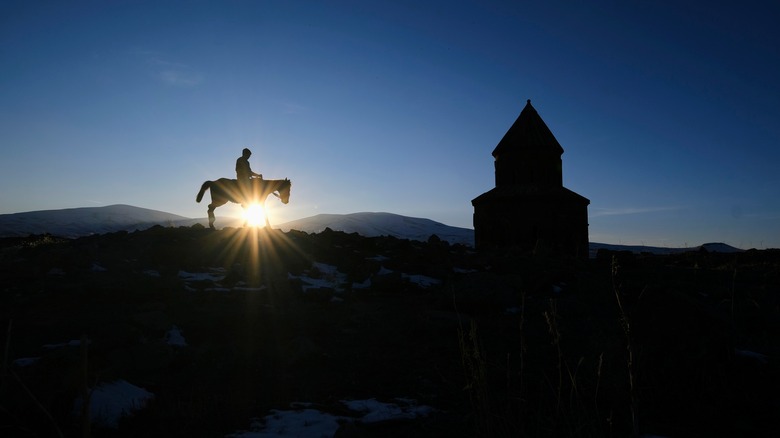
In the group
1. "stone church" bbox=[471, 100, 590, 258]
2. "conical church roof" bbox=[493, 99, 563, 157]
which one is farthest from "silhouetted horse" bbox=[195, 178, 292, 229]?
"conical church roof" bbox=[493, 99, 563, 157]

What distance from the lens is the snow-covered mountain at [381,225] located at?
61.0 m

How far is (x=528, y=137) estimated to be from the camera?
28.4m

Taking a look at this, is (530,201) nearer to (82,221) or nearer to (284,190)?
(284,190)

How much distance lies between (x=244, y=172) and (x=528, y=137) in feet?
60.9

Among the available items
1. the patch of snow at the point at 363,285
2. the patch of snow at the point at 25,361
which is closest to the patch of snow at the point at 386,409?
the patch of snow at the point at 25,361

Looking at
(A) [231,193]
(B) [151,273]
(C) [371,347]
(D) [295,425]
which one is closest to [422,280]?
(C) [371,347]

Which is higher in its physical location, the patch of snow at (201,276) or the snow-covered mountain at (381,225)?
the snow-covered mountain at (381,225)

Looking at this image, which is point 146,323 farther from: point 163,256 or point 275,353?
point 163,256

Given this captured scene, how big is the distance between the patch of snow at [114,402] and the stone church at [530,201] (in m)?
21.2

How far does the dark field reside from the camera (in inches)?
152

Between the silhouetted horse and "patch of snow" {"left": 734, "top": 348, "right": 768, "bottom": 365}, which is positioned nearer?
"patch of snow" {"left": 734, "top": 348, "right": 768, "bottom": 365}

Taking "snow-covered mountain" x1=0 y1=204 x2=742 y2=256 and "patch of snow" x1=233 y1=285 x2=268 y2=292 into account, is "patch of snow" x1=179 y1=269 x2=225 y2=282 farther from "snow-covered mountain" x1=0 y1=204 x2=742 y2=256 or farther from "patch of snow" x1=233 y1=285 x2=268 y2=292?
"snow-covered mountain" x1=0 y1=204 x2=742 y2=256

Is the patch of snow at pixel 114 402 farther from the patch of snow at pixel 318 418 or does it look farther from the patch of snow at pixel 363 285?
the patch of snow at pixel 363 285

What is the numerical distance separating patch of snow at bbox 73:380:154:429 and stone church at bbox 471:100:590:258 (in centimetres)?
2121
